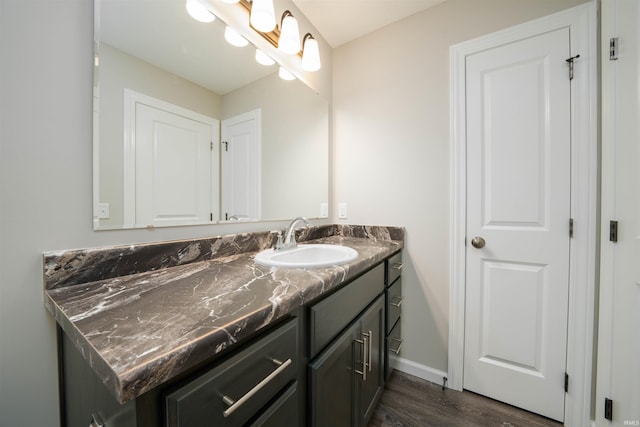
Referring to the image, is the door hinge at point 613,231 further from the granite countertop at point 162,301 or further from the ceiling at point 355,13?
the ceiling at point 355,13

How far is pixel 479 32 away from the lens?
138cm

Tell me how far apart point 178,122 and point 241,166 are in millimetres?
324

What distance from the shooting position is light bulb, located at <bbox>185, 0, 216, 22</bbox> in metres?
0.98

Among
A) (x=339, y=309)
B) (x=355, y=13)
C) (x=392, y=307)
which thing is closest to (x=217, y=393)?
(x=339, y=309)

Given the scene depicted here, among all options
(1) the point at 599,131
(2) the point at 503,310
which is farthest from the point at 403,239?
(1) the point at 599,131

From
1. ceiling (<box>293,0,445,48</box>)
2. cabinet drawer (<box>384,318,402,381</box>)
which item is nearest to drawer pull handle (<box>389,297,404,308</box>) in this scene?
cabinet drawer (<box>384,318,402,381</box>)

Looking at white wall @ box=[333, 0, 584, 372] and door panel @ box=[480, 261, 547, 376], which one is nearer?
door panel @ box=[480, 261, 547, 376]

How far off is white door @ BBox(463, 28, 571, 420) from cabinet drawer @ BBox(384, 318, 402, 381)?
378 millimetres

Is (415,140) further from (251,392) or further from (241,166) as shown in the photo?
(251,392)

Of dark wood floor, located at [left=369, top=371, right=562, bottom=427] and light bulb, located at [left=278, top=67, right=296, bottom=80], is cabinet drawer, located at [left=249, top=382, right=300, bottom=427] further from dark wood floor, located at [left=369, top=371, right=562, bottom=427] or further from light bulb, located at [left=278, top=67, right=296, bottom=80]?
light bulb, located at [left=278, top=67, right=296, bottom=80]

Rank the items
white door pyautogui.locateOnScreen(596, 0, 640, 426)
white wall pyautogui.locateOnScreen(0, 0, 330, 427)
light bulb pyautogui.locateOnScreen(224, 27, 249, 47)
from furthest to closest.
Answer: light bulb pyautogui.locateOnScreen(224, 27, 249, 47) < white door pyautogui.locateOnScreen(596, 0, 640, 426) < white wall pyautogui.locateOnScreen(0, 0, 330, 427)

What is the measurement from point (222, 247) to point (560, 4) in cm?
201

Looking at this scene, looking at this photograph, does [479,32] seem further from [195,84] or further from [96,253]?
[96,253]

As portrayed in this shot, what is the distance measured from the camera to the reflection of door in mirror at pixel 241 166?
1.11m
